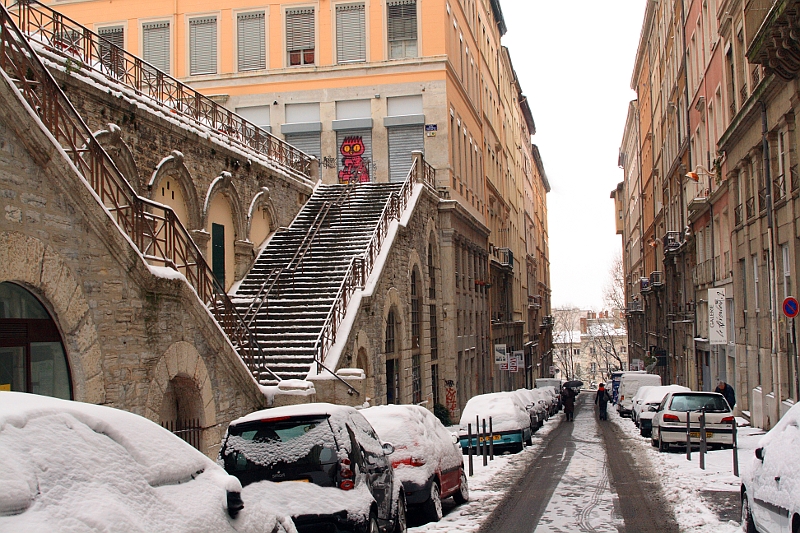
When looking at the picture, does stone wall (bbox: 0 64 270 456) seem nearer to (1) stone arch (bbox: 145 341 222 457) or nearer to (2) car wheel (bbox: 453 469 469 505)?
(1) stone arch (bbox: 145 341 222 457)

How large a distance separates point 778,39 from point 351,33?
20118 mm

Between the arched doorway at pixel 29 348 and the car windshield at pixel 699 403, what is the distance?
1437cm

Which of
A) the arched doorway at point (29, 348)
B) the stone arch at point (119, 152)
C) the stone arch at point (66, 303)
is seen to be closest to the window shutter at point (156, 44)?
the stone arch at point (119, 152)

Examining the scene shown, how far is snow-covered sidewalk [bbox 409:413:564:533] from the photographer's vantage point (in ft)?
Answer: 37.6

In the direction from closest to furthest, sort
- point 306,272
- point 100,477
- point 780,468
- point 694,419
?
point 100,477, point 780,468, point 694,419, point 306,272

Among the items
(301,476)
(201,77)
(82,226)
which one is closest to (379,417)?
(301,476)

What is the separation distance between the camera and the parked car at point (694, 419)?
64.6 feet

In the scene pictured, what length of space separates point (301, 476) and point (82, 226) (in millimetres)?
4807

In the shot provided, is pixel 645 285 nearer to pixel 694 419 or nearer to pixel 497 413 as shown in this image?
pixel 497 413

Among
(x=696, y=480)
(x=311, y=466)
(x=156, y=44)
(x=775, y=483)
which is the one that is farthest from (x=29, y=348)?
(x=156, y=44)

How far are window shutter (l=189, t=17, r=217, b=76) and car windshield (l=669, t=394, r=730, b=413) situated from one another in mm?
24332

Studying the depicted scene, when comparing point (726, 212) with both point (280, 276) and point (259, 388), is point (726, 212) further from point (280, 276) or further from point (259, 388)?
point (259, 388)

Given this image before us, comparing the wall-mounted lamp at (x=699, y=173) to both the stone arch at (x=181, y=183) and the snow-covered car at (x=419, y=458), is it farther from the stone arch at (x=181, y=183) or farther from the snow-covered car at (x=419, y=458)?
the snow-covered car at (x=419, y=458)

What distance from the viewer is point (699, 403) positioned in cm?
2030
